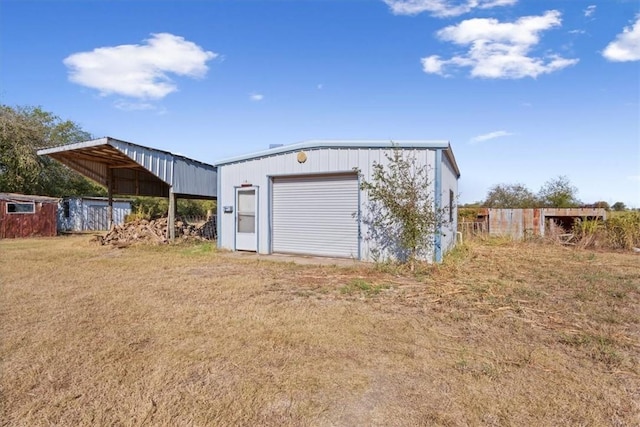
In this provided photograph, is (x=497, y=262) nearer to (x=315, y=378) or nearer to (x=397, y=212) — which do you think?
(x=397, y=212)

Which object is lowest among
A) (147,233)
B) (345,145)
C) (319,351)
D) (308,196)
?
(319,351)

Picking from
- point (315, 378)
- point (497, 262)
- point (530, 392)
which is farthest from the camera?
point (497, 262)

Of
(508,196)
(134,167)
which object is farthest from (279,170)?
(508,196)

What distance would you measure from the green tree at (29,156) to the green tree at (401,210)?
21.2 m

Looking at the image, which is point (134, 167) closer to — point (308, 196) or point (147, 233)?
point (147, 233)

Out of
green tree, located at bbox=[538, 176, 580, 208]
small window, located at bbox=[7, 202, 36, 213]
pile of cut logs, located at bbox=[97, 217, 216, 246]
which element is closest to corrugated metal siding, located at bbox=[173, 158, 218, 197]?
pile of cut logs, located at bbox=[97, 217, 216, 246]

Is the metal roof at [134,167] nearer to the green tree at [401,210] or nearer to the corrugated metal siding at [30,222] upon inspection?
the corrugated metal siding at [30,222]

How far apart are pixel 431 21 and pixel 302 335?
9131mm

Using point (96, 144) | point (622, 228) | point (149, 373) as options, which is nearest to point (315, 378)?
point (149, 373)

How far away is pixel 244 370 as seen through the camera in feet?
9.97

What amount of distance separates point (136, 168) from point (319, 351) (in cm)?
1537

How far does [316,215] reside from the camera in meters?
9.88

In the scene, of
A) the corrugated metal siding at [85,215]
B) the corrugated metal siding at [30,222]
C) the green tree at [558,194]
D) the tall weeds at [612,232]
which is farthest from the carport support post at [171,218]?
the green tree at [558,194]

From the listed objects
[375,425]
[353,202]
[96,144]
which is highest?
[96,144]
